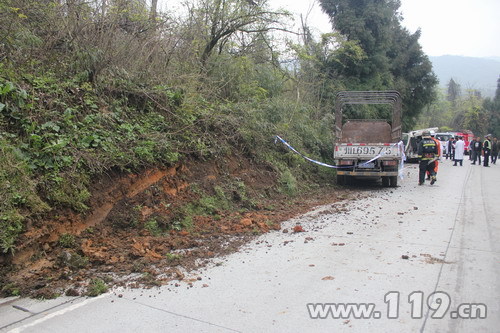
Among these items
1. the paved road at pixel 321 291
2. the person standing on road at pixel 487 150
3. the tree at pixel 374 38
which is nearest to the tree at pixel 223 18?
the paved road at pixel 321 291

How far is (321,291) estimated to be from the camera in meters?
4.29

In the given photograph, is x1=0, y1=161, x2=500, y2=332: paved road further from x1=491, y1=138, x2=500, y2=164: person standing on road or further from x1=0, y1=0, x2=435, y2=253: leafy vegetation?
x1=491, y1=138, x2=500, y2=164: person standing on road

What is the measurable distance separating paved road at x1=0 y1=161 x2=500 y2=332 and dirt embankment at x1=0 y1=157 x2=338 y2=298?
0.38m

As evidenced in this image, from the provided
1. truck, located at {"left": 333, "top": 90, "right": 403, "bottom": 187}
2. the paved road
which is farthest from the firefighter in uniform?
the paved road

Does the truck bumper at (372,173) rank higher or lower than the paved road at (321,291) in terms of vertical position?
higher

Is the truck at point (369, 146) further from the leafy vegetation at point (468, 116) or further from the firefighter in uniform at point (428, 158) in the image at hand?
the leafy vegetation at point (468, 116)

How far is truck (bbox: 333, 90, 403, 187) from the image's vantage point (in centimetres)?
1180

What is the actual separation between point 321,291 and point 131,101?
5.91 m

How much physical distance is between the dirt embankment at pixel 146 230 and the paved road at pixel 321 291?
0.38 metres

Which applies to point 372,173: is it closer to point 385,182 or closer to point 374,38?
point 385,182

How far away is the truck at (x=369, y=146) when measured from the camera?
465 inches

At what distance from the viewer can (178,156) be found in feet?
25.7

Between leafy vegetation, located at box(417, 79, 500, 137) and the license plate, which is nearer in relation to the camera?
the license plate

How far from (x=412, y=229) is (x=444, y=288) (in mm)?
2792
